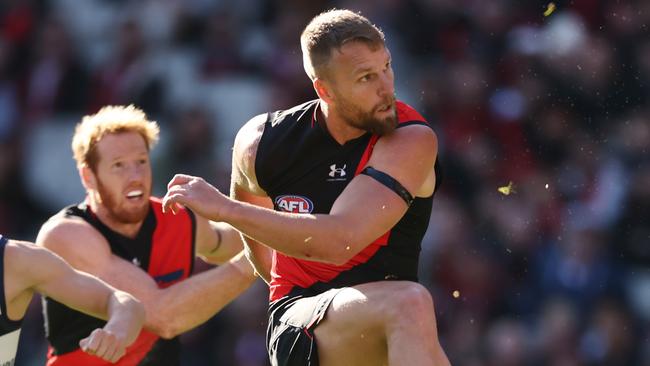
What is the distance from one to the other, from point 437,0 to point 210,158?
216 cm

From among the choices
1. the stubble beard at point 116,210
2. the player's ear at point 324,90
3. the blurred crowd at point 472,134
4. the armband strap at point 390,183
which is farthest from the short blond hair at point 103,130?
the blurred crowd at point 472,134

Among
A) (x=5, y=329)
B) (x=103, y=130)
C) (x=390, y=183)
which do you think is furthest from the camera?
(x=103, y=130)

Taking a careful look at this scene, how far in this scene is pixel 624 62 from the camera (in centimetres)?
845

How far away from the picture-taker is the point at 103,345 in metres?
4.79

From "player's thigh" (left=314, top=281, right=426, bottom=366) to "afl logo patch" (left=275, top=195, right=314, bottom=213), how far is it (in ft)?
1.37

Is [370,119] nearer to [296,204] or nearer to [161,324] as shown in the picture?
[296,204]

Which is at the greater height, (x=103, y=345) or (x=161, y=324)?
(x=103, y=345)

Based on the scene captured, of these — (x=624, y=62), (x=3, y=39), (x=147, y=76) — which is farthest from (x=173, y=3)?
(x=624, y=62)

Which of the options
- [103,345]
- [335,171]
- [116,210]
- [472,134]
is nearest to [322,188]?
[335,171]

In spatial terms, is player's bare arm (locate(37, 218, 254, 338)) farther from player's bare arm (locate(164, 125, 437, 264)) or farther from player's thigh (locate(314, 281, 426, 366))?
player's bare arm (locate(164, 125, 437, 264))

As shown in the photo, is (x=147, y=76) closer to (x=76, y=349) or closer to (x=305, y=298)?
(x=76, y=349)

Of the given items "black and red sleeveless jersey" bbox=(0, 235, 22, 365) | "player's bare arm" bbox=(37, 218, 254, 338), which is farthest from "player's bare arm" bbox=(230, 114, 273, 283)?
"black and red sleeveless jersey" bbox=(0, 235, 22, 365)

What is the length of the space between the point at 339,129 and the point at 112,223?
6.00 feet

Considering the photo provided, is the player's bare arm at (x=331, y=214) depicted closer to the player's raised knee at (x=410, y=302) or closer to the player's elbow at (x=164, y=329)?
the player's raised knee at (x=410, y=302)
